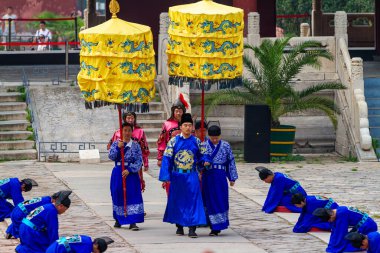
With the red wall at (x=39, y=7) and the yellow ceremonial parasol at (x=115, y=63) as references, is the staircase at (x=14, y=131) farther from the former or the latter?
the red wall at (x=39, y=7)

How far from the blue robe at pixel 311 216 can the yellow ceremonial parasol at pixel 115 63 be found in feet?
8.28

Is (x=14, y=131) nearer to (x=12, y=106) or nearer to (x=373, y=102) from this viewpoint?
(x=12, y=106)

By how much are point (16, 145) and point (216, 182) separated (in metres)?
9.65

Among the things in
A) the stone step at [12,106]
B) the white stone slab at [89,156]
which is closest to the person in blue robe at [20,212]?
the white stone slab at [89,156]

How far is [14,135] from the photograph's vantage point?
28047 millimetres

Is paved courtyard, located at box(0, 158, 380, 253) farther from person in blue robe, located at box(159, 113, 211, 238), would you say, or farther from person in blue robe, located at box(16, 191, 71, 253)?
person in blue robe, located at box(16, 191, 71, 253)

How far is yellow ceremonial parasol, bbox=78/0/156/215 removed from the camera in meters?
19.3

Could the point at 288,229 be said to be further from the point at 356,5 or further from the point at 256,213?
the point at 356,5

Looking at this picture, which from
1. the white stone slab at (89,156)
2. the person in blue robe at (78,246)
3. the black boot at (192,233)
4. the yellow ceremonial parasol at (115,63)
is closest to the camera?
the person in blue robe at (78,246)

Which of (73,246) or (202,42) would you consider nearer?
(73,246)

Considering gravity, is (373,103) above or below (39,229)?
above

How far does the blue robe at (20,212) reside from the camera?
1756cm

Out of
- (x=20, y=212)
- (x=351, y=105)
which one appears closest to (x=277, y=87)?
(x=351, y=105)

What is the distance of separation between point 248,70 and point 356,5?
2507cm
